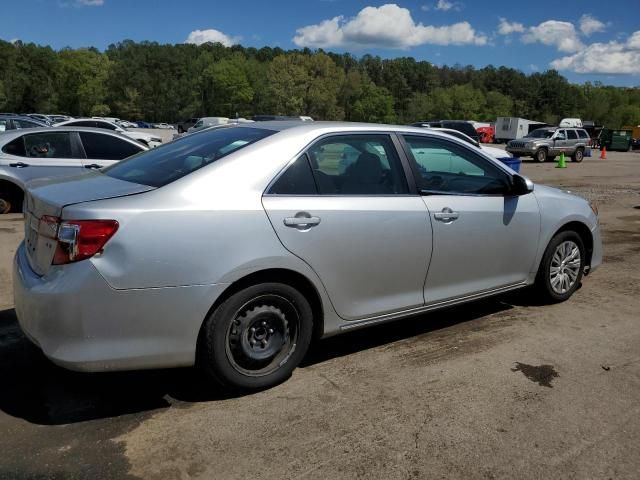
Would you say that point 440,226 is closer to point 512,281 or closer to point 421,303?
point 421,303

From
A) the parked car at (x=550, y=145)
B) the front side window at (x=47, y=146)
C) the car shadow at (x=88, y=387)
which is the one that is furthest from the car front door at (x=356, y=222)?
the parked car at (x=550, y=145)

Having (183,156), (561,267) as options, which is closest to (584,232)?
(561,267)

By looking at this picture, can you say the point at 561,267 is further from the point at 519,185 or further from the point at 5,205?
the point at 5,205

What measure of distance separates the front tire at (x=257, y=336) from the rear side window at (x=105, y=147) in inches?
263

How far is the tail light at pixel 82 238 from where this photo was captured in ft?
9.47

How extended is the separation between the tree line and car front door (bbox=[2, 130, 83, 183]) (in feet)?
342

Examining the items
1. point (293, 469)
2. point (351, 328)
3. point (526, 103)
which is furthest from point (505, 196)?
point (526, 103)

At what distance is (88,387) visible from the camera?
3.53 metres

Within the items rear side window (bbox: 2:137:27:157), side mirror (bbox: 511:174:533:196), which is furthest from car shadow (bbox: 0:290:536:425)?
rear side window (bbox: 2:137:27:157)

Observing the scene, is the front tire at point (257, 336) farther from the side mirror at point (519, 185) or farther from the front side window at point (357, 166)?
the side mirror at point (519, 185)

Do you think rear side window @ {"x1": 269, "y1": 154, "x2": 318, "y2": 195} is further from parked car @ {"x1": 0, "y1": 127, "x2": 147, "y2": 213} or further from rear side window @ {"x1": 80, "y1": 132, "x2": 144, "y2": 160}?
rear side window @ {"x1": 80, "y1": 132, "x2": 144, "y2": 160}

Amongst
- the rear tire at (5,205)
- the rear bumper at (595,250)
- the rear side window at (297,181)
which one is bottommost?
the rear tire at (5,205)

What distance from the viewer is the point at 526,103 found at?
137750 mm

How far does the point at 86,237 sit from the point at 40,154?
7.22 meters
